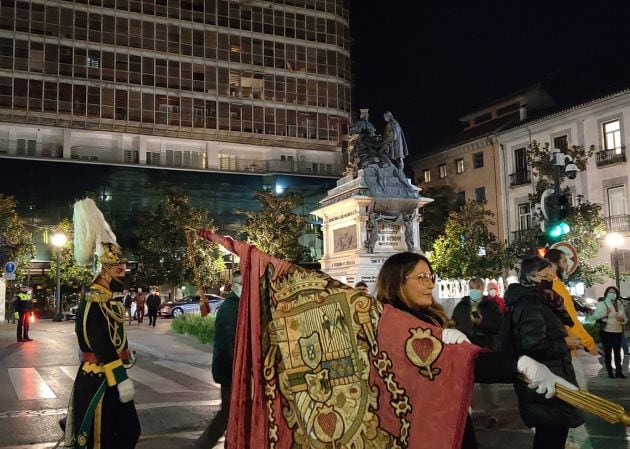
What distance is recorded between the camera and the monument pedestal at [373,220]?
1922 cm

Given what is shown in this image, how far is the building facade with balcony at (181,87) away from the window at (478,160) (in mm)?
12196

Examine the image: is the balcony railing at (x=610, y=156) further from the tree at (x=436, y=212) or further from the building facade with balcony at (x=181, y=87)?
the building facade with balcony at (x=181, y=87)

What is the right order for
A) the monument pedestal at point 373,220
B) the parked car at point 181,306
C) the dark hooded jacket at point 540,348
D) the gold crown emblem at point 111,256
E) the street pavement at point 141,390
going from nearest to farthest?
the dark hooded jacket at point 540,348 < the gold crown emblem at point 111,256 < the street pavement at point 141,390 < the monument pedestal at point 373,220 < the parked car at point 181,306

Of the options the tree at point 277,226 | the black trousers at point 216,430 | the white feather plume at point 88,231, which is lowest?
the black trousers at point 216,430

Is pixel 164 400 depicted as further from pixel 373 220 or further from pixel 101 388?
pixel 373 220

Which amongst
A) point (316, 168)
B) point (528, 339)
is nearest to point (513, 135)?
point (316, 168)

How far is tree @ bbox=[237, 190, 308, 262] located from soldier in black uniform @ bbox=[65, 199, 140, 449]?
35.3 m

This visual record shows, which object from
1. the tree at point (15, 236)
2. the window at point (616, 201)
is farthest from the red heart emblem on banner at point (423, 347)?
the window at point (616, 201)

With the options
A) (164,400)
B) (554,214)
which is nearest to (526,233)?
(554,214)

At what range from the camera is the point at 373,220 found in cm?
1939

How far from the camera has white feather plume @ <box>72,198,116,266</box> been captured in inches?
248

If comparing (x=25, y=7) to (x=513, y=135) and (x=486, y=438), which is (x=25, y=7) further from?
(x=486, y=438)

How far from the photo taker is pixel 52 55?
4719 cm

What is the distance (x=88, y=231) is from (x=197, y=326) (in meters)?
14.0
